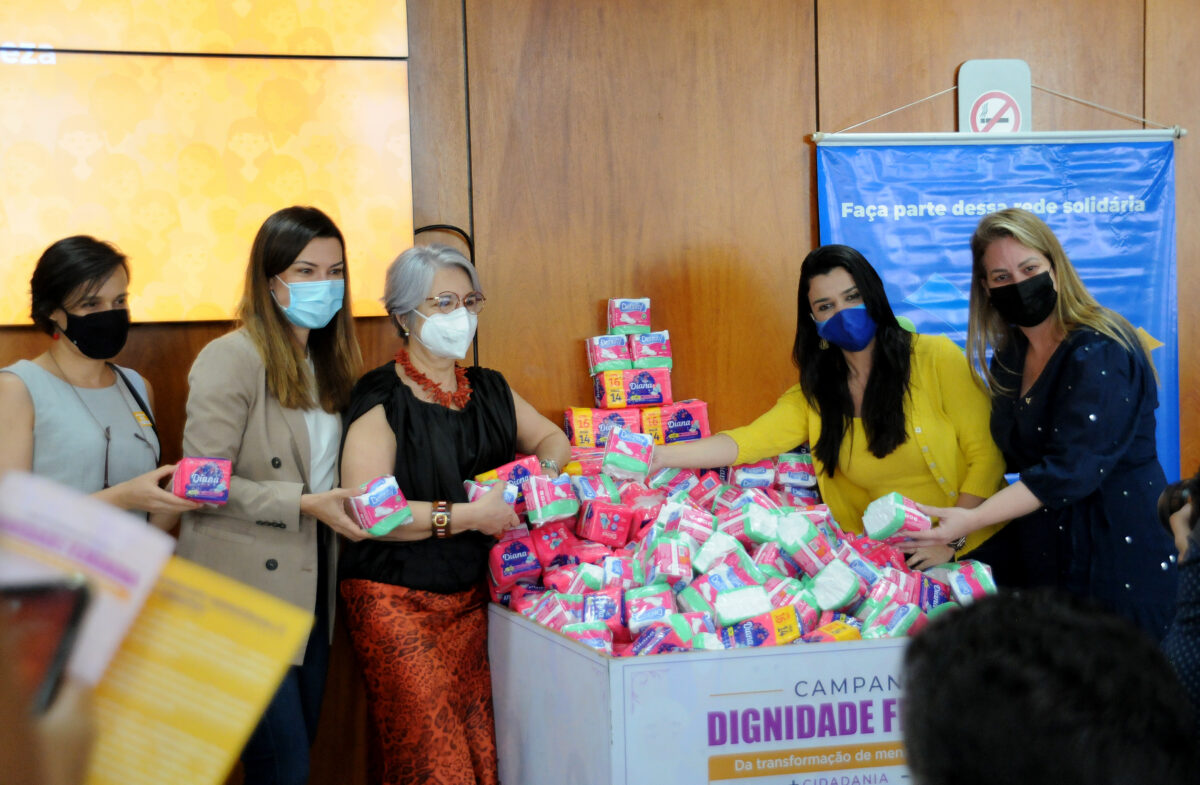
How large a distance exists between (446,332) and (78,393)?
98cm

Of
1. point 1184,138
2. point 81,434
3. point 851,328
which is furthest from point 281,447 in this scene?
point 1184,138

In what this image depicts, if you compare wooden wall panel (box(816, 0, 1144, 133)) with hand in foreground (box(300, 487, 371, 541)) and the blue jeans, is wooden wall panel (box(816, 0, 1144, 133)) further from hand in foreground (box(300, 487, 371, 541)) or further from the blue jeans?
the blue jeans

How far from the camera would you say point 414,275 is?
8.89ft

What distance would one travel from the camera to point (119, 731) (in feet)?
2.66

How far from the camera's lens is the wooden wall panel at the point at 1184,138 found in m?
4.28

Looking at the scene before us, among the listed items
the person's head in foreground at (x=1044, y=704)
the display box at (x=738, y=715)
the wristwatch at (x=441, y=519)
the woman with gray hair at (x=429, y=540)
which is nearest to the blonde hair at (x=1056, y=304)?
the display box at (x=738, y=715)

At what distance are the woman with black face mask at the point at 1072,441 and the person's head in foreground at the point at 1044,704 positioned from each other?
1.82 metres

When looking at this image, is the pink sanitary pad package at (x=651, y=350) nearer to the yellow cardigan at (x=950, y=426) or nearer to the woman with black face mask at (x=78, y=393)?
the yellow cardigan at (x=950, y=426)

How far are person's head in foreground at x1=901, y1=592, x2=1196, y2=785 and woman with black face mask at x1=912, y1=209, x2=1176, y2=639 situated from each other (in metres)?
1.82

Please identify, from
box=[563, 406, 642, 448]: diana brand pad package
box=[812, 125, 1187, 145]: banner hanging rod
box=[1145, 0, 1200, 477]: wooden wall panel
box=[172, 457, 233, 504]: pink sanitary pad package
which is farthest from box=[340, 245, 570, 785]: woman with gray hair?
box=[1145, 0, 1200, 477]: wooden wall panel

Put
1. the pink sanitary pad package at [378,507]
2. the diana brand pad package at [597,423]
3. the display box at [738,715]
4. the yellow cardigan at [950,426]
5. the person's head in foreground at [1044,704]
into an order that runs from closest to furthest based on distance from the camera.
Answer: the person's head in foreground at [1044,704]
the display box at [738,715]
the pink sanitary pad package at [378,507]
the yellow cardigan at [950,426]
the diana brand pad package at [597,423]

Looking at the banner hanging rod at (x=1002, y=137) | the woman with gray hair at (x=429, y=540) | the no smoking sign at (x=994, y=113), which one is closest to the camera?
the woman with gray hair at (x=429, y=540)

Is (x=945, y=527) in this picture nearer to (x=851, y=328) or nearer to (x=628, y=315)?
(x=851, y=328)

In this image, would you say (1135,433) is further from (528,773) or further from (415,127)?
(415,127)
